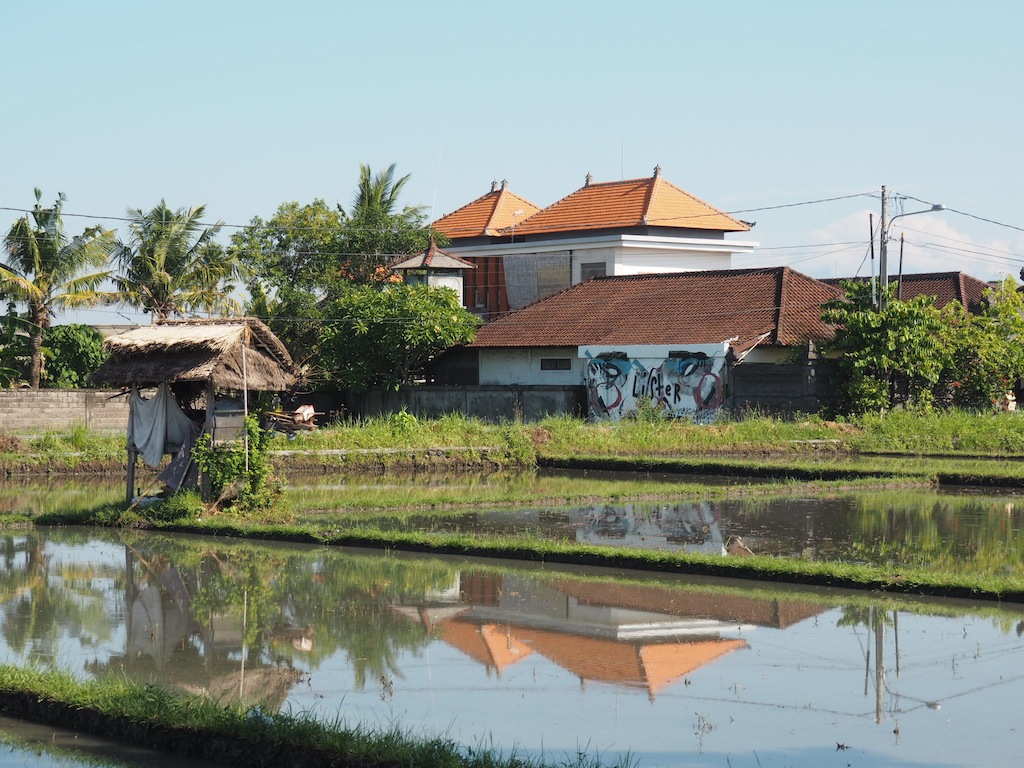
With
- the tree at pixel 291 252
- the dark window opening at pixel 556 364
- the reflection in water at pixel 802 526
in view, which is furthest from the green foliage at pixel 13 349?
the reflection in water at pixel 802 526

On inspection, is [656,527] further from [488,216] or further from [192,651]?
[488,216]

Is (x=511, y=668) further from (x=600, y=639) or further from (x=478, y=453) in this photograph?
(x=478, y=453)

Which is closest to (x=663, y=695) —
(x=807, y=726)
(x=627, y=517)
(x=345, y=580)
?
(x=807, y=726)

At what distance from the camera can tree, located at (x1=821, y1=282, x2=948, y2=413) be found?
3027cm

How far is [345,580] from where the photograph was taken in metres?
12.0

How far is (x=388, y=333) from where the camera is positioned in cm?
3450

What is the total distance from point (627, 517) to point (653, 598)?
6.17 m

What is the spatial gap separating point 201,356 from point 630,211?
99.3ft

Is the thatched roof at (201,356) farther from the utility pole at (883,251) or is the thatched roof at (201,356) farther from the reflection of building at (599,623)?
the utility pole at (883,251)

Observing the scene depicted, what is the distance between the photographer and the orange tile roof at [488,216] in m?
48.3

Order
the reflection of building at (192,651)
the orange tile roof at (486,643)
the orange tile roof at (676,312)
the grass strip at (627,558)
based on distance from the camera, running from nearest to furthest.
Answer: the reflection of building at (192,651), the orange tile roof at (486,643), the grass strip at (627,558), the orange tile roof at (676,312)

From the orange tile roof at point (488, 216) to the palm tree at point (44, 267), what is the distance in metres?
16.5

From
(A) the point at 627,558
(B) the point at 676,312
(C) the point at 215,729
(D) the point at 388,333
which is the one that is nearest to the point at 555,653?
(C) the point at 215,729

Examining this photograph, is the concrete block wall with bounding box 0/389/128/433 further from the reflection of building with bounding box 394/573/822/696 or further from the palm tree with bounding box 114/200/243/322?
the reflection of building with bounding box 394/573/822/696
